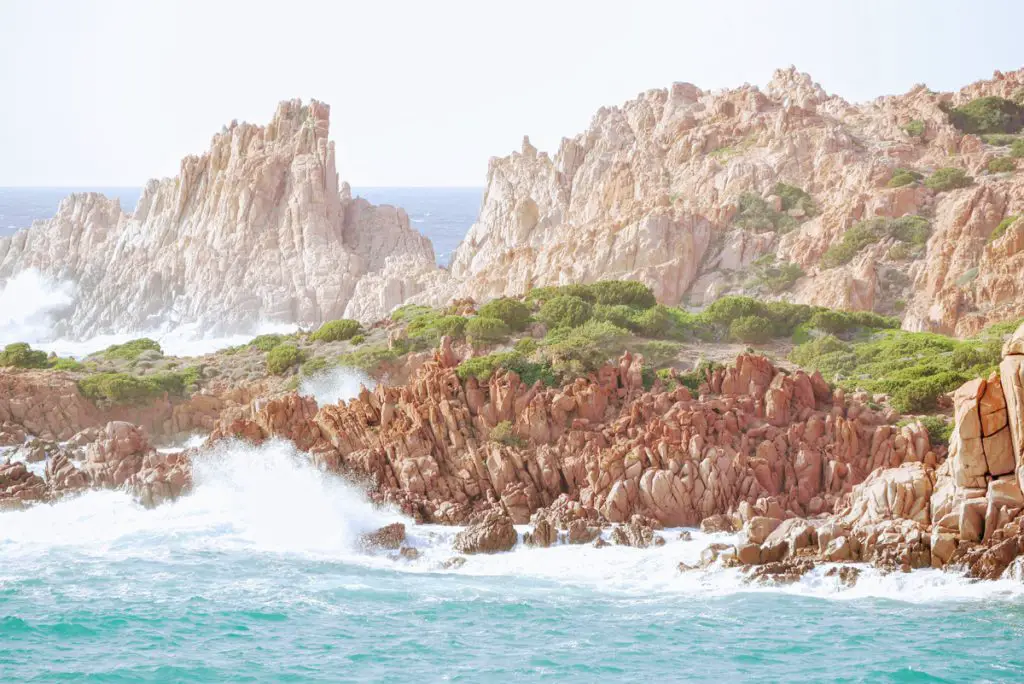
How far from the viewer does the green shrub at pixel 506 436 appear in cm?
3173

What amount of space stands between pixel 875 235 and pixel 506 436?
30.3 meters

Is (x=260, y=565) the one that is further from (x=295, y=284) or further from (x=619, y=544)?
(x=295, y=284)

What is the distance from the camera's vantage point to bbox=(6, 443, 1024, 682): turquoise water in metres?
21.7

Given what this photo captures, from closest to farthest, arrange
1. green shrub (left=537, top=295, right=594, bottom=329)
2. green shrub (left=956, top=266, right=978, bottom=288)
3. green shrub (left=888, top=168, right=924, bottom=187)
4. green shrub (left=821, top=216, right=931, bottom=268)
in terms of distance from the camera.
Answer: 1. green shrub (left=537, top=295, right=594, bottom=329)
2. green shrub (left=956, top=266, right=978, bottom=288)
3. green shrub (left=821, top=216, right=931, bottom=268)
4. green shrub (left=888, top=168, right=924, bottom=187)

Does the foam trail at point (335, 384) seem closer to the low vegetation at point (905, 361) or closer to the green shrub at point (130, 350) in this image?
the green shrub at point (130, 350)

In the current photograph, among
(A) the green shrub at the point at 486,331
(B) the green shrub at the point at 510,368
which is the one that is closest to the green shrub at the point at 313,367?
(A) the green shrub at the point at 486,331

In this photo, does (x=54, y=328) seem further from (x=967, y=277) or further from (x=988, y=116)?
(x=988, y=116)

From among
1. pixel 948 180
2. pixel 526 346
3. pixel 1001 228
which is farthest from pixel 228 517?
pixel 948 180

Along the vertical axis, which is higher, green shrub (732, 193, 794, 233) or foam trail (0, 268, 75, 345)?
green shrub (732, 193, 794, 233)

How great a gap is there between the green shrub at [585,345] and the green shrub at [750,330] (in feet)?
14.2

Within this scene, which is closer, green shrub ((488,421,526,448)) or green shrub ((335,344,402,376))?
green shrub ((488,421,526,448))

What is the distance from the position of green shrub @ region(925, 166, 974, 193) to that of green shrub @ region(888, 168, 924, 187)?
68 centimetres

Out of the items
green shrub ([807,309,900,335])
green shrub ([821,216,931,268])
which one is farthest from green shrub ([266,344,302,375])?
green shrub ([821,216,931,268])

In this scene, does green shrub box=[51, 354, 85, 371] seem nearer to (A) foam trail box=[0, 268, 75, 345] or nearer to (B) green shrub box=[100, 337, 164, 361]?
(B) green shrub box=[100, 337, 164, 361]
